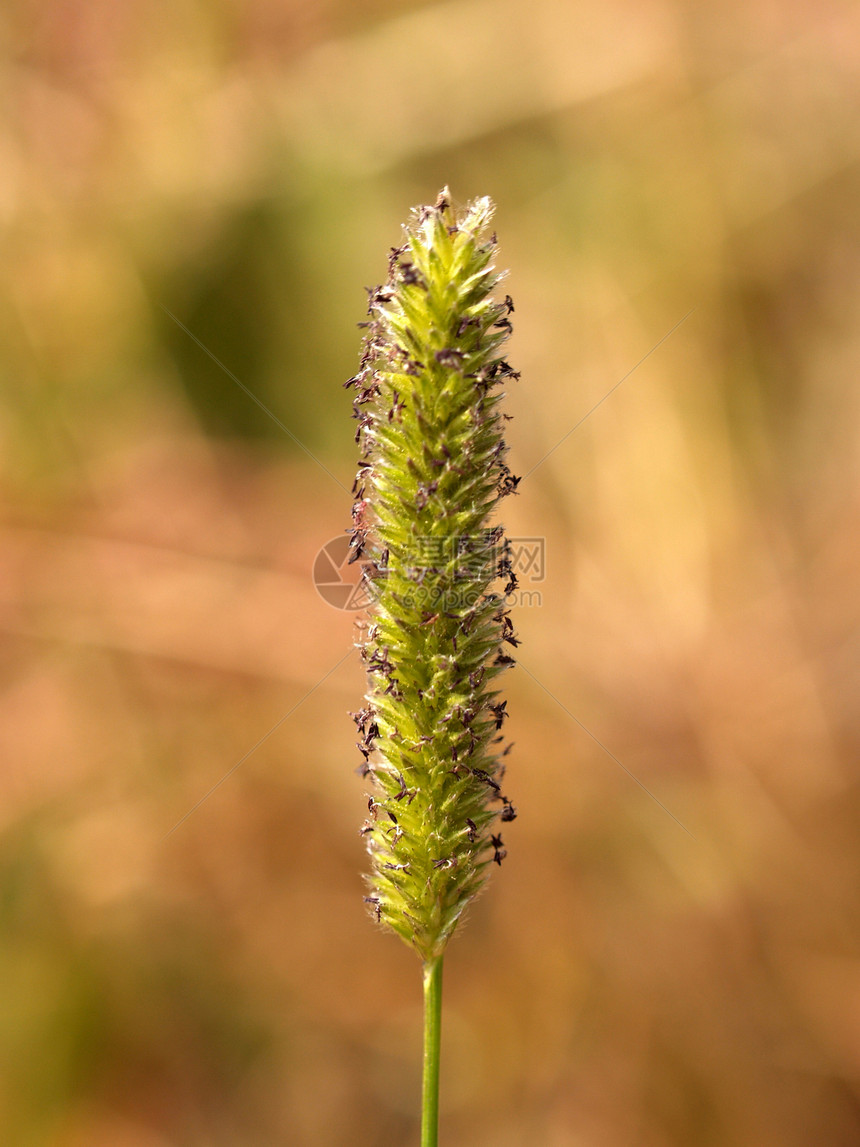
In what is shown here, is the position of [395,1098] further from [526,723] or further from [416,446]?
[416,446]

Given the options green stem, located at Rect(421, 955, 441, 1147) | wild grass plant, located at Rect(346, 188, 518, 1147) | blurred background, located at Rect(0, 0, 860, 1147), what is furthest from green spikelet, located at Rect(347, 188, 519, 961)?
blurred background, located at Rect(0, 0, 860, 1147)

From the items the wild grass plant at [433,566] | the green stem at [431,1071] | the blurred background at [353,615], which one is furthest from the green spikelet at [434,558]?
the blurred background at [353,615]

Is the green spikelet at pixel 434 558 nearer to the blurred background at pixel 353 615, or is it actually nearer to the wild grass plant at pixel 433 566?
the wild grass plant at pixel 433 566

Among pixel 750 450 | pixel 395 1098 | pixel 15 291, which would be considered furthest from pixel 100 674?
pixel 750 450

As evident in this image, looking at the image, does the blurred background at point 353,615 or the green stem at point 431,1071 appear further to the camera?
the blurred background at point 353,615

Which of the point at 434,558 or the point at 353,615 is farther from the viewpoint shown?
the point at 353,615

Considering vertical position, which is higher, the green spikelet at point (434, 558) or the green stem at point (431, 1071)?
the green spikelet at point (434, 558)

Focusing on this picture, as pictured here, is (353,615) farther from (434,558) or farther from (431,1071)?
(431,1071)

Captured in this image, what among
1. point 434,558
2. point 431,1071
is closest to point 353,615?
point 434,558
